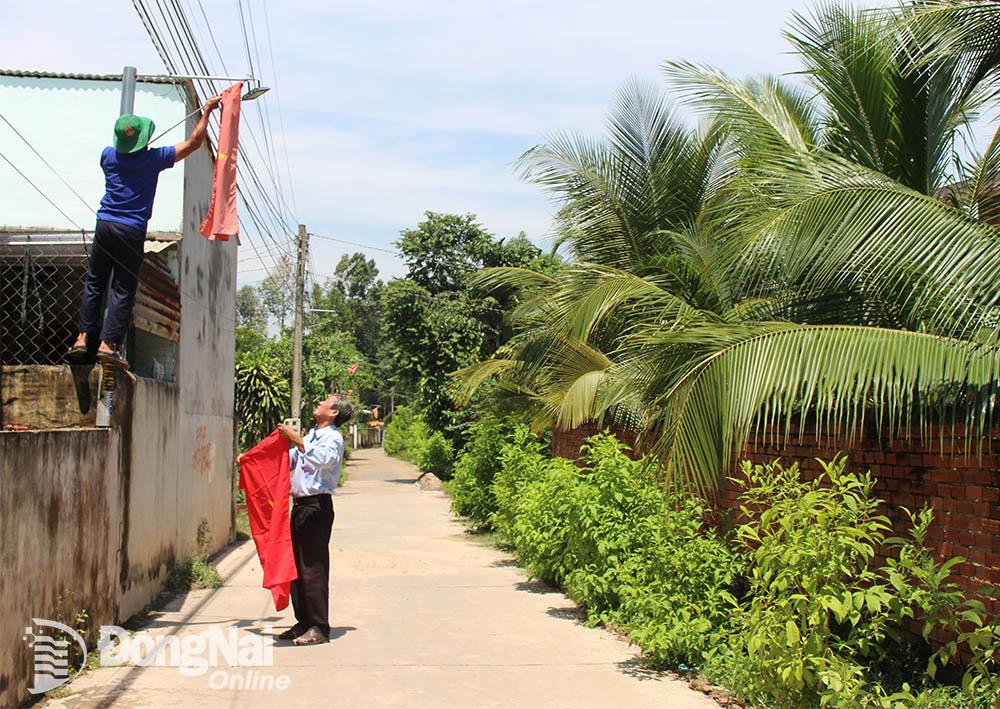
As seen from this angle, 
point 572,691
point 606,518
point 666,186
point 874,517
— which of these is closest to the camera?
point 874,517

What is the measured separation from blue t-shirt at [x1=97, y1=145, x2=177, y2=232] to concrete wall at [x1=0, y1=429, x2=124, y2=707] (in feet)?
5.45

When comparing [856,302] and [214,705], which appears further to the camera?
[856,302]

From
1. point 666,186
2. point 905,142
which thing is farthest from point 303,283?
point 905,142

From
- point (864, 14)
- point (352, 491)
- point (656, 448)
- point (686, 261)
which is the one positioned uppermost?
point (864, 14)

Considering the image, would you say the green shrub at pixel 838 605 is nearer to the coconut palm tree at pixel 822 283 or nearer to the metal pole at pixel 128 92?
the coconut palm tree at pixel 822 283

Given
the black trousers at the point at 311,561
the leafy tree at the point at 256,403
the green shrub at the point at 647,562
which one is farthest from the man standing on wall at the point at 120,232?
the leafy tree at the point at 256,403

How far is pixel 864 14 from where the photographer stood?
7480mm

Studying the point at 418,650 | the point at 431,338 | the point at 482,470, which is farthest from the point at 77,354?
the point at 431,338

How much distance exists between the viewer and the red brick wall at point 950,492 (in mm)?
5336

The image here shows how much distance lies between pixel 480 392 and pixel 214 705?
1424 cm

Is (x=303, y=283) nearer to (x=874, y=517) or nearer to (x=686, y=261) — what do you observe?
(x=686, y=261)

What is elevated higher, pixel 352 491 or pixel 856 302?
pixel 856 302

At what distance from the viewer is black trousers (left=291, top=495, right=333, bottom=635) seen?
826 cm

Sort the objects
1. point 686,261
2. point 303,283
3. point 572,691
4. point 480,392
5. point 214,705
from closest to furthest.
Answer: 1. point 214,705
2. point 572,691
3. point 686,261
4. point 480,392
5. point 303,283
